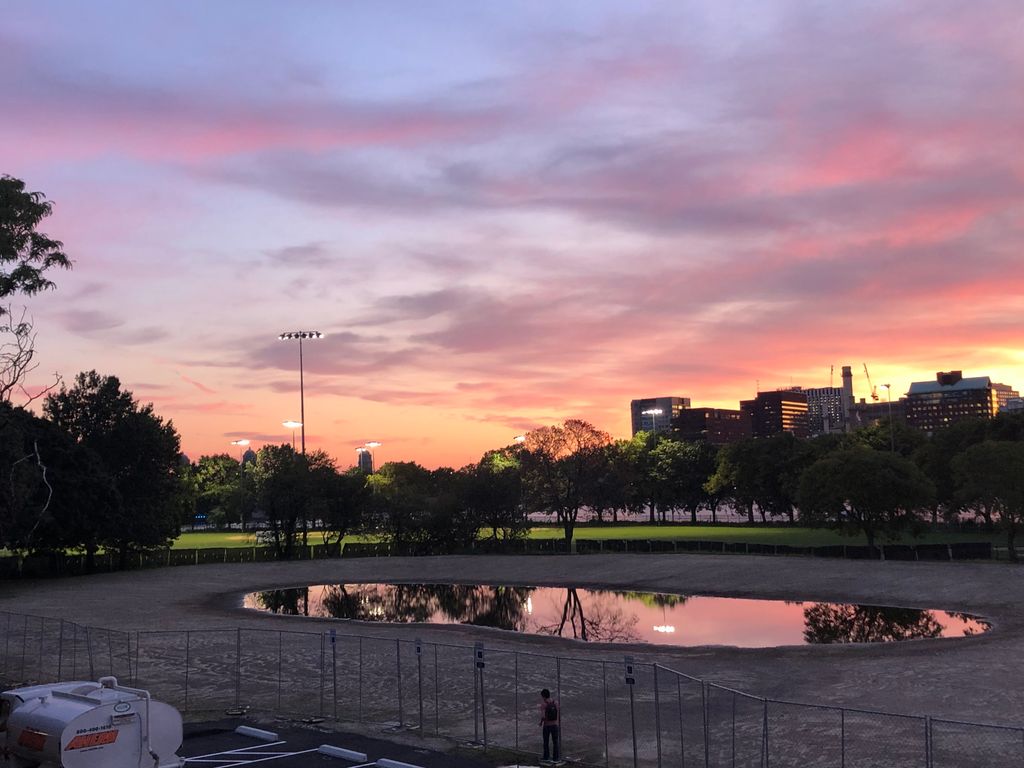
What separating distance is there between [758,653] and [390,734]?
66.1 feet

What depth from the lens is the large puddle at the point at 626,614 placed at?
4847cm

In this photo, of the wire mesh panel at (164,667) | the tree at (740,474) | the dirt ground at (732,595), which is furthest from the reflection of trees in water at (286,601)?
the tree at (740,474)

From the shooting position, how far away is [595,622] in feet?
184

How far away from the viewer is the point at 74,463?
8475 cm

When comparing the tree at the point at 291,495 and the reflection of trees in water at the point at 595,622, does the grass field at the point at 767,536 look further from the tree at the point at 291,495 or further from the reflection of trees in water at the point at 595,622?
the reflection of trees in water at the point at 595,622

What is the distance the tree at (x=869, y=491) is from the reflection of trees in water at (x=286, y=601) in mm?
47439

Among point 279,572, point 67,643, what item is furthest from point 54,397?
point 67,643

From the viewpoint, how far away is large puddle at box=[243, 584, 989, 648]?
159ft

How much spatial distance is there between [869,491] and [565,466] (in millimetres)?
40083

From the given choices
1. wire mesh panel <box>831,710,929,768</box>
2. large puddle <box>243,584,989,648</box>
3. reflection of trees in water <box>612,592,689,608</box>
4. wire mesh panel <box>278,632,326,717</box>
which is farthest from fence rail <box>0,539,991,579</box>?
wire mesh panel <box>831,710,929,768</box>

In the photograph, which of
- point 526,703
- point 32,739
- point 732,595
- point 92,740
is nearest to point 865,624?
point 732,595

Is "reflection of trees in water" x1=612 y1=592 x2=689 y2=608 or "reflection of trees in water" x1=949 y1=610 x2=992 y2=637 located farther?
"reflection of trees in water" x1=612 y1=592 x2=689 y2=608

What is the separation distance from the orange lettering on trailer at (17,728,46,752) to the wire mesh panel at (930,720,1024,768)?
1928 cm

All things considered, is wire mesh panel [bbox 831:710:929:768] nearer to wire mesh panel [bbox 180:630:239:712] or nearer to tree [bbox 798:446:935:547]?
wire mesh panel [bbox 180:630:239:712]
